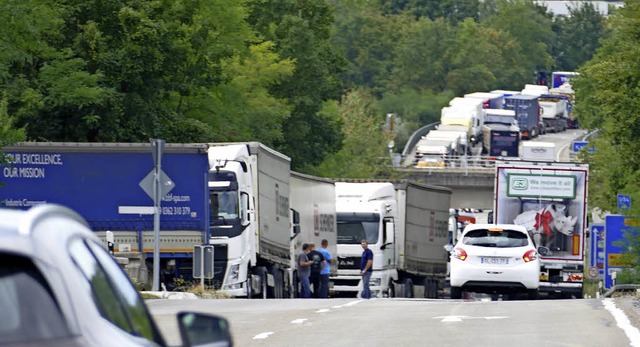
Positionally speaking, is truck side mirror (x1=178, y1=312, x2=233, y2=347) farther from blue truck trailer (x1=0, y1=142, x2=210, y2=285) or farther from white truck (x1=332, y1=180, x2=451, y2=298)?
white truck (x1=332, y1=180, x2=451, y2=298)

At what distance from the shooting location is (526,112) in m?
144

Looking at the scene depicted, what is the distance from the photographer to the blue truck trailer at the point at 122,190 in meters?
29.5

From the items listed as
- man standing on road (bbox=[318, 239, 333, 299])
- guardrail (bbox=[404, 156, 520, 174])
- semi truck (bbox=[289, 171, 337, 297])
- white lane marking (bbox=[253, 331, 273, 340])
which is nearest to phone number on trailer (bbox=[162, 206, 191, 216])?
man standing on road (bbox=[318, 239, 333, 299])

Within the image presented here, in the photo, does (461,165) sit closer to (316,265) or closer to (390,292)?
(390,292)

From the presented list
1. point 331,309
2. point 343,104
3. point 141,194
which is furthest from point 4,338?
point 343,104

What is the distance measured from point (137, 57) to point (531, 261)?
51.7 feet

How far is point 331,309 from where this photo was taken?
23.3 m

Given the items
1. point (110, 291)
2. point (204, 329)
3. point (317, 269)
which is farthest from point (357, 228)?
point (110, 291)

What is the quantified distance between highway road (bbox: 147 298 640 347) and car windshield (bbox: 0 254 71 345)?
1203cm

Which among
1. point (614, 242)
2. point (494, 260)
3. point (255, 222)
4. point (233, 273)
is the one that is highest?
point (255, 222)

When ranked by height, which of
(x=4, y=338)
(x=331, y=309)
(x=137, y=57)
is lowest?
(x=331, y=309)

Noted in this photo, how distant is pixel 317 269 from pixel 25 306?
1234 inches

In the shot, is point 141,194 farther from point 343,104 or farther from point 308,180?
point 343,104

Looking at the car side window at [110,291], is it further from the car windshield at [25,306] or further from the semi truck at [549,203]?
the semi truck at [549,203]
